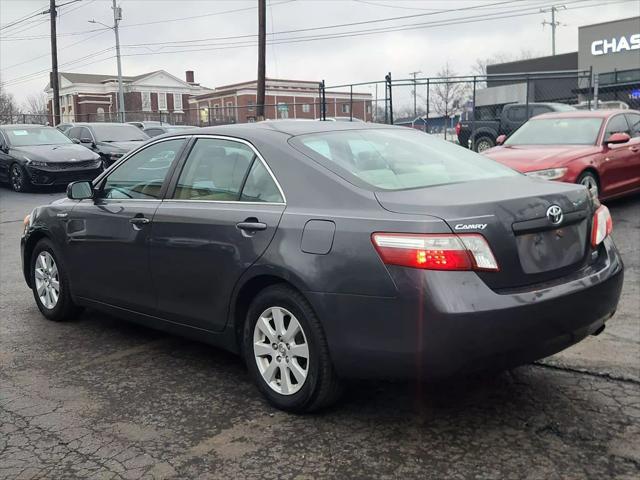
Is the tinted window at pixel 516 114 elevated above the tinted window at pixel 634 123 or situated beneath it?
elevated above

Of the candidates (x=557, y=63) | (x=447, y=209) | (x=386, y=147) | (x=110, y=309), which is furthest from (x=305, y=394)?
(x=557, y=63)

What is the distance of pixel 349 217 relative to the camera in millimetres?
3320

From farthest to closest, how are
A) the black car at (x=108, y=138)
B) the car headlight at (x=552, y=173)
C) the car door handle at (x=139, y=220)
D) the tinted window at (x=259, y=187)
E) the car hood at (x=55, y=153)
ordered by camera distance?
1. the black car at (x=108, y=138)
2. the car hood at (x=55, y=153)
3. the car headlight at (x=552, y=173)
4. the car door handle at (x=139, y=220)
5. the tinted window at (x=259, y=187)

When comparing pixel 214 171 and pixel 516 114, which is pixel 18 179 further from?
pixel 516 114

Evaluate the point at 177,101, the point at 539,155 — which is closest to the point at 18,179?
the point at 539,155

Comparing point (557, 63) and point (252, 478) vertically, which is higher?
point (557, 63)

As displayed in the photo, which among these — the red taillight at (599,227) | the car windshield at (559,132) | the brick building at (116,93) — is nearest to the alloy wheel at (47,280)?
the red taillight at (599,227)

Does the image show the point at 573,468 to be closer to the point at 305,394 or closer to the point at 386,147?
the point at 305,394

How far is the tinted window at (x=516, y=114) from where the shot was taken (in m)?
20.2

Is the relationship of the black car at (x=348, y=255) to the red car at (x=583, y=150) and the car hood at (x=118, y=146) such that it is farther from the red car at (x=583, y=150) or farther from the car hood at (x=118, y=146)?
the car hood at (x=118, y=146)

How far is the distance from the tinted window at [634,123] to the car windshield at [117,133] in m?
12.2

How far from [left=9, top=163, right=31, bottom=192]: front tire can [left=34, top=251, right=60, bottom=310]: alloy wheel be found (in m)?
10.5

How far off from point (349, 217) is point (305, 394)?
96 cm

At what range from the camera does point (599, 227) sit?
3.71m
